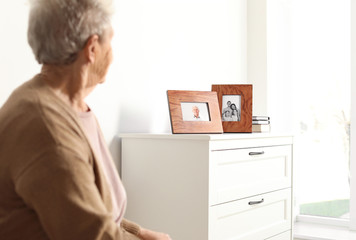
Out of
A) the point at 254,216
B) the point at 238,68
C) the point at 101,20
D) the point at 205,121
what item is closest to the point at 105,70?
the point at 101,20

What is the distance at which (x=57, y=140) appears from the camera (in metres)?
1.01

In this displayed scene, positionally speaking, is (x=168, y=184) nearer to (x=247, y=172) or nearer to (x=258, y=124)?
(x=247, y=172)

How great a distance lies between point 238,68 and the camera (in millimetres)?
3334

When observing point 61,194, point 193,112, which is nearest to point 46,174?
point 61,194

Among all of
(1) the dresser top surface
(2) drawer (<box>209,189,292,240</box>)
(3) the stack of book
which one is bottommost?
(2) drawer (<box>209,189,292,240</box>)

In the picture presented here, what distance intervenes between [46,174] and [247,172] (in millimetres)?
1482

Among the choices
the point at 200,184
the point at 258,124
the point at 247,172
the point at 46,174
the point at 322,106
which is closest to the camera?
the point at 46,174

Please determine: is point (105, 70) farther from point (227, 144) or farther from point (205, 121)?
point (205, 121)

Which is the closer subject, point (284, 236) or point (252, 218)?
point (252, 218)

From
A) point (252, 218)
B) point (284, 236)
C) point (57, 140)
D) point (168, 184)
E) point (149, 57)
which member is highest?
point (149, 57)

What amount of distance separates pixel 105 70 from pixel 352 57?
2.48 metres

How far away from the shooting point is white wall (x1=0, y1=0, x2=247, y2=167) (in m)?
1.83

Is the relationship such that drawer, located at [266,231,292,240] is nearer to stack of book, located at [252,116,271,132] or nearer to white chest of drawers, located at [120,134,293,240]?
white chest of drawers, located at [120,134,293,240]

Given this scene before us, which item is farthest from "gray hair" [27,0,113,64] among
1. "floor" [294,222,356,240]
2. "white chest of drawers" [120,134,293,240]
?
"floor" [294,222,356,240]
